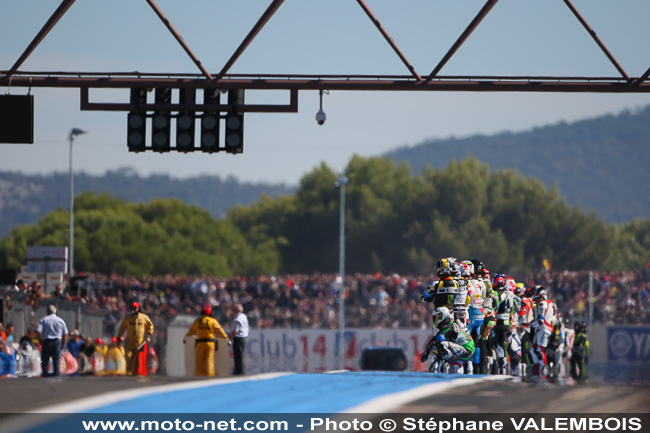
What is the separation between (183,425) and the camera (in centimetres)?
784

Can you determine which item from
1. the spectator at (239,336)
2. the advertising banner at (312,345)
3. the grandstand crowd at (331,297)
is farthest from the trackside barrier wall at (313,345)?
the spectator at (239,336)

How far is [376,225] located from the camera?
370 feet

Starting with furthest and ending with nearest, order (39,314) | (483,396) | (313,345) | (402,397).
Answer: (313,345) < (39,314) < (483,396) < (402,397)

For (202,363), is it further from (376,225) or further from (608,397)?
(376,225)

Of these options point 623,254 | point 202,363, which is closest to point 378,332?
point 202,363

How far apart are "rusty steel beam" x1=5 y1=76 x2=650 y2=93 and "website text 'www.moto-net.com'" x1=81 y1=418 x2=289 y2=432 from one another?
12.0m

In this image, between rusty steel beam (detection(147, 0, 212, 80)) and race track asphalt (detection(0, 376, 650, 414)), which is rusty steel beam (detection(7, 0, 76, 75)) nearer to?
rusty steel beam (detection(147, 0, 212, 80))

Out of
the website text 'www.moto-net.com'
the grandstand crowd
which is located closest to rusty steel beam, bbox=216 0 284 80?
the website text 'www.moto-net.com'

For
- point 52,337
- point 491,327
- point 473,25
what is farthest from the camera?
point 52,337

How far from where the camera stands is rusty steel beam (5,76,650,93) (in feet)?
63.4

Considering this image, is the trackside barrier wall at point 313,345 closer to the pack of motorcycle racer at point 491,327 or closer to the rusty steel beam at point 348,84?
the pack of motorcycle racer at point 491,327

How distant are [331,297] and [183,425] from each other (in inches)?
1708

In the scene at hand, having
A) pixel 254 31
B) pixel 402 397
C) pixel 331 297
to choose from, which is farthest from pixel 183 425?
pixel 331 297

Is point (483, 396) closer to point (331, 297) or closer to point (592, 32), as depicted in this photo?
point (592, 32)
